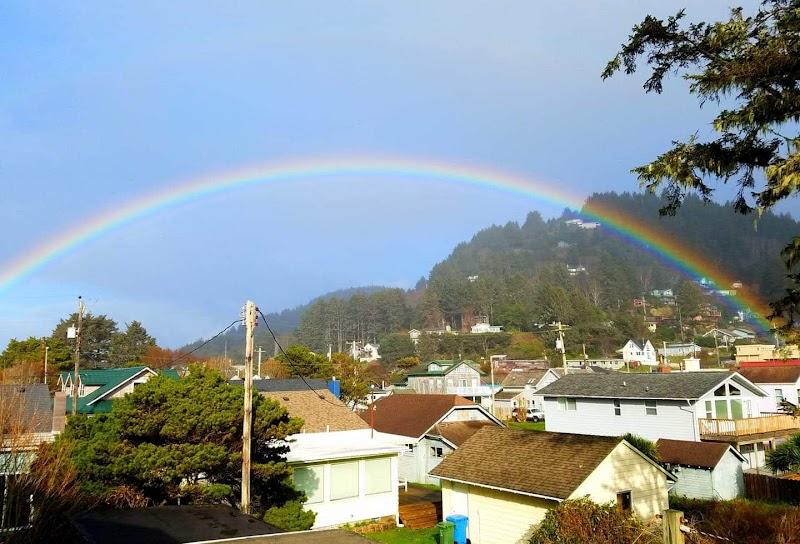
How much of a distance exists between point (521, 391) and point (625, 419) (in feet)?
151

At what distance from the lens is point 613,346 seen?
473 ft

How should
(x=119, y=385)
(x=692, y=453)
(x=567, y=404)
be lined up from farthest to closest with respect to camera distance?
(x=119, y=385) → (x=567, y=404) → (x=692, y=453)

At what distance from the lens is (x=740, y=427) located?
33031mm

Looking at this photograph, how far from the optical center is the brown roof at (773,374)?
48.4 meters

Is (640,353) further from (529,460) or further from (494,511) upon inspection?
(494,511)

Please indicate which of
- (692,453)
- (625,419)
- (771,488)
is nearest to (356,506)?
(692,453)

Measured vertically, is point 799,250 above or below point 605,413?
above

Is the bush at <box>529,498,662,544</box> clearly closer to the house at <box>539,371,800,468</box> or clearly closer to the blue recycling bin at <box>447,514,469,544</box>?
the blue recycling bin at <box>447,514,469,544</box>

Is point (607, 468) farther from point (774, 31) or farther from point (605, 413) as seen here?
point (605, 413)

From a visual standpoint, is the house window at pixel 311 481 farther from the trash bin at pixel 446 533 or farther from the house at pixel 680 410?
the house at pixel 680 410

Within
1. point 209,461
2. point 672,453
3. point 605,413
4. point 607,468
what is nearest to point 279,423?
point 209,461

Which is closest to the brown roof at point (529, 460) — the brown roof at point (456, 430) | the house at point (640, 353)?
the brown roof at point (456, 430)

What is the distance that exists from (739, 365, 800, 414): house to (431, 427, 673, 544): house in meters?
34.6

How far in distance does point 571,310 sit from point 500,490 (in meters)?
153
